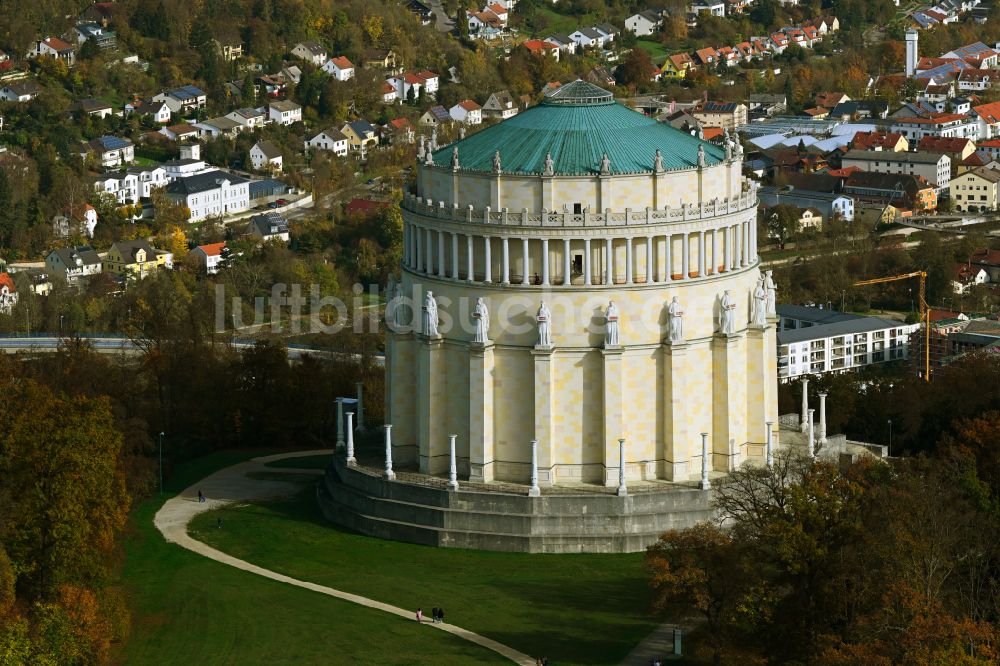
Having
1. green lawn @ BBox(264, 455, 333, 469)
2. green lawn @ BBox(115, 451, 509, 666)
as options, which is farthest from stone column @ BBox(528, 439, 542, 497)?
green lawn @ BBox(264, 455, 333, 469)

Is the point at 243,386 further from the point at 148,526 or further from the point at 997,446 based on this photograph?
the point at 997,446

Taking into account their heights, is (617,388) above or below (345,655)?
above

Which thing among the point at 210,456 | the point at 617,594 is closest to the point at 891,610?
the point at 617,594

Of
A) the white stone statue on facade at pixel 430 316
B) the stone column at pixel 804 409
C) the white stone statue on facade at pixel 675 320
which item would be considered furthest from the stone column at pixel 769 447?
the white stone statue on facade at pixel 430 316

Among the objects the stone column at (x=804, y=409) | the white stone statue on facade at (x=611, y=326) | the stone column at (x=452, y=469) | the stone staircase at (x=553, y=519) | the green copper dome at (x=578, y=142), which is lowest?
the stone staircase at (x=553, y=519)

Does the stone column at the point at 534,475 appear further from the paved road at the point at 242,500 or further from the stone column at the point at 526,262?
the paved road at the point at 242,500
